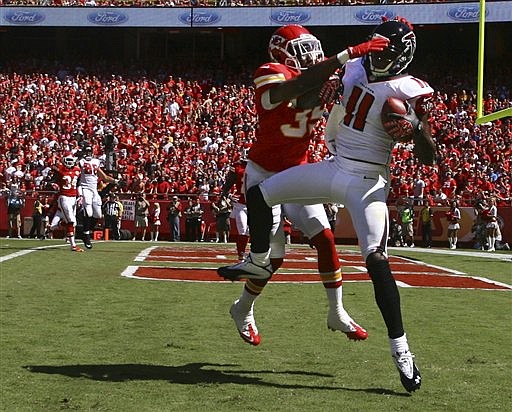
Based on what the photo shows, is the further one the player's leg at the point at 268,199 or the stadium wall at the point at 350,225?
the stadium wall at the point at 350,225

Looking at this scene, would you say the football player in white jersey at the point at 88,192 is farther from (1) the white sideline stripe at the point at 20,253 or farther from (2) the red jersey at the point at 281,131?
(2) the red jersey at the point at 281,131

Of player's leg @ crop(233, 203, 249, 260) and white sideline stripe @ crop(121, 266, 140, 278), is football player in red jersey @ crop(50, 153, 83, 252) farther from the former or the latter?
white sideline stripe @ crop(121, 266, 140, 278)

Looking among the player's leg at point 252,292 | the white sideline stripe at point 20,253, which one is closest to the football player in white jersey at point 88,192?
the white sideline stripe at point 20,253

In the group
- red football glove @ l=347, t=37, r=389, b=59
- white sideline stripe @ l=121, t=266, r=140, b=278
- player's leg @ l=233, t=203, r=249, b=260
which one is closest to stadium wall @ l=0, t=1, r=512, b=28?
player's leg @ l=233, t=203, r=249, b=260

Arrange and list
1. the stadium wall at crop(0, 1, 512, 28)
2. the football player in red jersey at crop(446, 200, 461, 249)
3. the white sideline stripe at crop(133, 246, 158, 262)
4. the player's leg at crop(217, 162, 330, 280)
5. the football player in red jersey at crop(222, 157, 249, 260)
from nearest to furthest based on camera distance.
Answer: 1. the player's leg at crop(217, 162, 330, 280)
2. the football player in red jersey at crop(222, 157, 249, 260)
3. the white sideline stripe at crop(133, 246, 158, 262)
4. the football player in red jersey at crop(446, 200, 461, 249)
5. the stadium wall at crop(0, 1, 512, 28)

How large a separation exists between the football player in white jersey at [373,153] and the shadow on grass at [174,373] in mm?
658

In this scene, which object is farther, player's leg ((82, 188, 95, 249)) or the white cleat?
player's leg ((82, 188, 95, 249))


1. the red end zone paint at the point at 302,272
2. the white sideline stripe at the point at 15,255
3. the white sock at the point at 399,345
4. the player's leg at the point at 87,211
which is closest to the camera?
the white sock at the point at 399,345

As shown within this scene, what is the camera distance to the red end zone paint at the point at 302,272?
10.6 m

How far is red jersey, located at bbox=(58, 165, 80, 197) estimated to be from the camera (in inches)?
608

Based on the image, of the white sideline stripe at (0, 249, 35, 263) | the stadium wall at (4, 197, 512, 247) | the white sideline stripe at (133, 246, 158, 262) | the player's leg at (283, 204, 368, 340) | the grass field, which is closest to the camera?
the grass field

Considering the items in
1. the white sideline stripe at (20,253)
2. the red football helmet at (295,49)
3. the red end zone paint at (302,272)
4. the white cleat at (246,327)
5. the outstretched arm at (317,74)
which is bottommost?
the red end zone paint at (302,272)

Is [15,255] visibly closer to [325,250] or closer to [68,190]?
[68,190]

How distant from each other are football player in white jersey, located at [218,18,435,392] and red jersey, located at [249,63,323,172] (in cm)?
35
